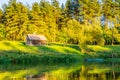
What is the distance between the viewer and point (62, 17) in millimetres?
98250

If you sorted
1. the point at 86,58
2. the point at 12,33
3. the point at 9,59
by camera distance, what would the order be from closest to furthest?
the point at 9,59, the point at 86,58, the point at 12,33

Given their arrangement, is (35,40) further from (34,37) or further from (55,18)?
(55,18)

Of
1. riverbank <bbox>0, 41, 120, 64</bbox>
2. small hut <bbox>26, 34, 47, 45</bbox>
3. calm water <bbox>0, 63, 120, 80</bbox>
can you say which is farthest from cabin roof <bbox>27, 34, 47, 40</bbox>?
calm water <bbox>0, 63, 120, 80</bbox>

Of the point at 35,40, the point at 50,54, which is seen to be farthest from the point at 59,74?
the point at 35,40

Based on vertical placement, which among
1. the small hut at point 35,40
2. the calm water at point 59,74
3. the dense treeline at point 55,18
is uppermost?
the dense treeline at point 55,18

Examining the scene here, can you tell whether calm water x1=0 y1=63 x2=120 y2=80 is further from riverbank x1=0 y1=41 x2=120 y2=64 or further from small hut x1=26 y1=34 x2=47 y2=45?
small hut x1=26 y1=34 x2=47 y2=45

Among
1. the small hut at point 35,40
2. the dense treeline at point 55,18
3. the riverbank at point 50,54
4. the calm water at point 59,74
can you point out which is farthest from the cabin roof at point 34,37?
the calm water at point 59,74

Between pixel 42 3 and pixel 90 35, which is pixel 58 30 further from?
pixel 90 35

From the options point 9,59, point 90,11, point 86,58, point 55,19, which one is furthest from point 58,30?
point 9,59

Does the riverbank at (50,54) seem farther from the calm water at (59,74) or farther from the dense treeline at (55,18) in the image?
the calm water at (59,74)

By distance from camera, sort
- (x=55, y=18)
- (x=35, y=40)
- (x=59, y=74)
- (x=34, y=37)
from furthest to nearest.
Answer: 1. (x=55, y=18)
2. (x=34, y=37)
3. (x=35, y=40)
4. (x=59, y=74)

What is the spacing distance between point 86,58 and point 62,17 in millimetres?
30712

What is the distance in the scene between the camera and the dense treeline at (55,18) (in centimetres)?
9212

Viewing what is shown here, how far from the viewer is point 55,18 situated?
98.3 meters
